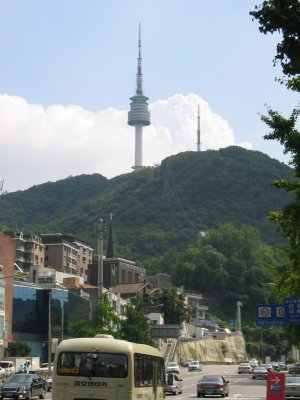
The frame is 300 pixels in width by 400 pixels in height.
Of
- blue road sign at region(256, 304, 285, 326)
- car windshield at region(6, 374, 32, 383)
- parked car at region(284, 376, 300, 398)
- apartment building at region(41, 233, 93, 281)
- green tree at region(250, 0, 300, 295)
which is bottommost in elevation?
parked car at region(284, 376, 300, 398)

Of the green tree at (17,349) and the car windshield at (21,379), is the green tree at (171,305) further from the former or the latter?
the car windshield at (21,379)

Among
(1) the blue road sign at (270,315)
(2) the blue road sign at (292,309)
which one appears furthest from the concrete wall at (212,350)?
(2) the blue road sign at (292,309)

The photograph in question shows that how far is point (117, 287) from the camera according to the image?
154 meters

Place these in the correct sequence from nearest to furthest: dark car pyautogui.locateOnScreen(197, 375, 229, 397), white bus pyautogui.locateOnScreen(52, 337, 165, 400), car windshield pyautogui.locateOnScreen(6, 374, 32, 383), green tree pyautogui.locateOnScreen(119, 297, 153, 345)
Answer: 1. white bus pyautogui.locateOnScreen(52, 337, 165, 400)
2. car windshield pyautogui.locateOnScreen(6, 374, 32, 383)
3. dark car pyautogui.locateOnScreen(197, 375, 229, 397)
4. green tree pyautogui.locateOnScreen(119, 297, 153, 345)

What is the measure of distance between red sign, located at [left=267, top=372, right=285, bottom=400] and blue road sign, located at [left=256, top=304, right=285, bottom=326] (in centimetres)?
1506

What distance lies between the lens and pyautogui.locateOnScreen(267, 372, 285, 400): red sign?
26.8 meters

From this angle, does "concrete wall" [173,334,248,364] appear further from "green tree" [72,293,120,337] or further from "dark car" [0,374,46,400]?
"dark car" [0,374,46,400]

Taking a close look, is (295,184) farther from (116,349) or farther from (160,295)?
(160,295)

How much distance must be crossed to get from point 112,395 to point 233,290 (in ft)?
562

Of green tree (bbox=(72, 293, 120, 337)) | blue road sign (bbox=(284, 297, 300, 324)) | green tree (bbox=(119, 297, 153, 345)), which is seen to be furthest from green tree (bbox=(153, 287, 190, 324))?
blue road sign (bbox=(284, 297, 300, 324))

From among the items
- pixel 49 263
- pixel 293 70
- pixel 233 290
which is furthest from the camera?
pixel 233 290

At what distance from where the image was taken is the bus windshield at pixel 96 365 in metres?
21.9

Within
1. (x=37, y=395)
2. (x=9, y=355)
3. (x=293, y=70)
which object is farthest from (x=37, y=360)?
(x=293, y=70)

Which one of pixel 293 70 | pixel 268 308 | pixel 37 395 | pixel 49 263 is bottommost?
pixel 37 395
